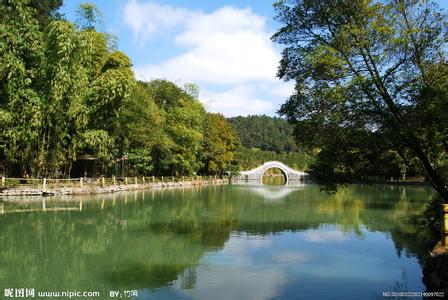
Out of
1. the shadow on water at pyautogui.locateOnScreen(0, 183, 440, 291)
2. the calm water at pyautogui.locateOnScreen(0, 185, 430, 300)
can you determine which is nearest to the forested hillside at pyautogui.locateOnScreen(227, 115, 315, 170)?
the shadow on water at pyautogui.locateOnScreen(0, 183, 440, 291)

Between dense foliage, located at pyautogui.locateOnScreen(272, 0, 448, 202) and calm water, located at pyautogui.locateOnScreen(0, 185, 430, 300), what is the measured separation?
2233mm

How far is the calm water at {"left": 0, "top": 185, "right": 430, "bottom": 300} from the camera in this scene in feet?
26.7

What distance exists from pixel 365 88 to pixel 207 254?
522 cm

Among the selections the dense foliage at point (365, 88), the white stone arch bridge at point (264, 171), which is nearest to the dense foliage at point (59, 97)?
the dense foliage at point (365, 88)

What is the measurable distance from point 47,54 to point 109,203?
353 inches

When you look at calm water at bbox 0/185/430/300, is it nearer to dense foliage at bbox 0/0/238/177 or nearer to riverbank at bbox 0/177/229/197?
riverbank at bbox 0/177/229/197

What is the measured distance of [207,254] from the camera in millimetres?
10906

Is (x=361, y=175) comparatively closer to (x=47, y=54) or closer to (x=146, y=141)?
(x=47, y=54)

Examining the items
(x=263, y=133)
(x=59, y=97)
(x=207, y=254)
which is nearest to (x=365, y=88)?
(x=207, y=254)

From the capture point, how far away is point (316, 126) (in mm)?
10250

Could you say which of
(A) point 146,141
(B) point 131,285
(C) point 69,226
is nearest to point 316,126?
(B) point 131,285

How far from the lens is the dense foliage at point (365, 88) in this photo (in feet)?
30.6

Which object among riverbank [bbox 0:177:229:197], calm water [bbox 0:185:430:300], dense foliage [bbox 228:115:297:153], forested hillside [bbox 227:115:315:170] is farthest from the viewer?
dense foliage [bbox 228:115:297:153]

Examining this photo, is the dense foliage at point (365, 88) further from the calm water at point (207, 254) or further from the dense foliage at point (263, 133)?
the dense foliage at point (263, 133)
